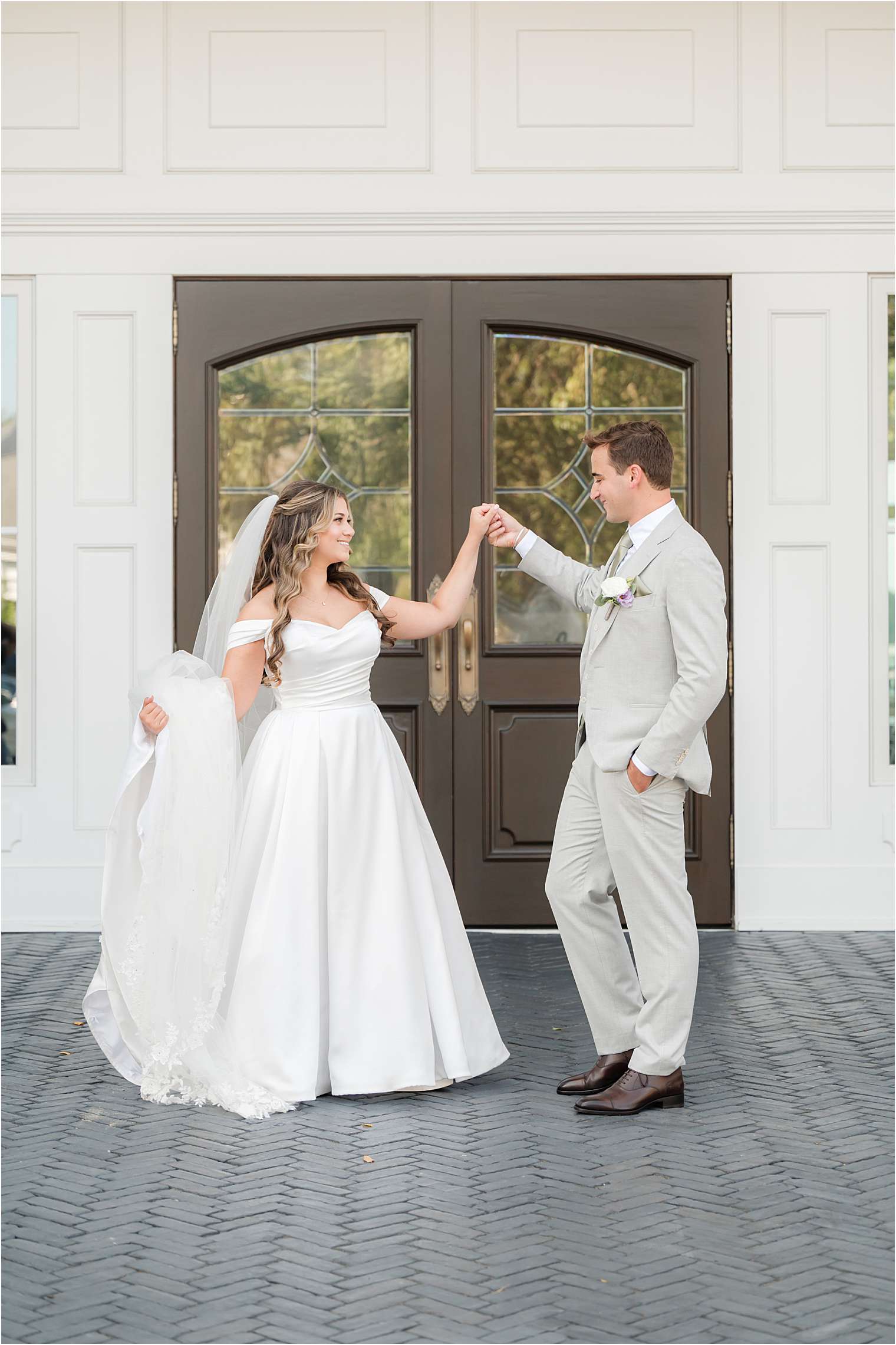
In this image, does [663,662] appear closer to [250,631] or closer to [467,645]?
[250,631]

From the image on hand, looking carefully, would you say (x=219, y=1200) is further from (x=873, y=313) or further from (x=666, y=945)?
(x=873, y=313)

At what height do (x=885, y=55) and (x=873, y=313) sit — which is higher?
(x=885, y=55)

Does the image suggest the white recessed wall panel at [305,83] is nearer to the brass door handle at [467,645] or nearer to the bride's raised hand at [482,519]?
the brass door handle at [467,645]

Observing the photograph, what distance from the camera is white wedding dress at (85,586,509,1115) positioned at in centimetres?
407

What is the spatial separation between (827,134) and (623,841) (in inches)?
170

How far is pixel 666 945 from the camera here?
12.9ft

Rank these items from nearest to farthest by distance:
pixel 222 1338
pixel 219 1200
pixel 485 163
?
pixel 222 1338
pixel 219 1200
pixel 485 163

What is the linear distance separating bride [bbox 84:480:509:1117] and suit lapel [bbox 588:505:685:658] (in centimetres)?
64

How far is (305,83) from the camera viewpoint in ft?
21.2

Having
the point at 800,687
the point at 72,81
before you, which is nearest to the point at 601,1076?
the point at 800,687

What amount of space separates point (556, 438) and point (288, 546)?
262cm

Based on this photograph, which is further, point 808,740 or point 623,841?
point 808,740

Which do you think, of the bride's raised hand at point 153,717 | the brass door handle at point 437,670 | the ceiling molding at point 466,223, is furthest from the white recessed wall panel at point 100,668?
the bride's raised hand at point 153,717

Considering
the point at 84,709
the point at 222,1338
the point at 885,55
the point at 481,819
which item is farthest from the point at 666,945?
the point at 885,55
